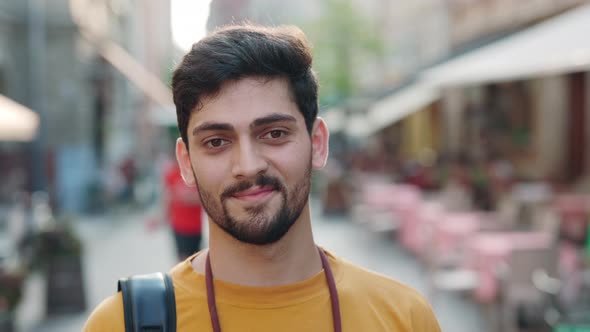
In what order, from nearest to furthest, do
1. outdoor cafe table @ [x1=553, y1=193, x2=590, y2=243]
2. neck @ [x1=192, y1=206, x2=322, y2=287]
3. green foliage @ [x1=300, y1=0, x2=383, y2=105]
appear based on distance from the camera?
neck @ [x1=192, y1=206, x2=322, y2=287] < outdoor cafe table @ [x1=553, y1=193, x2=590, y2=243] < green foliage @ [x1=300, y1=0, x2=383, y2=105]

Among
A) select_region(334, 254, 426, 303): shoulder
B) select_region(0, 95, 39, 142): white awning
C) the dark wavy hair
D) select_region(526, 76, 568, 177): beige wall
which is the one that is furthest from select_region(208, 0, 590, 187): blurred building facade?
select_region(0, 95, 39, 142): white awning

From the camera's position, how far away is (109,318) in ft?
5.79

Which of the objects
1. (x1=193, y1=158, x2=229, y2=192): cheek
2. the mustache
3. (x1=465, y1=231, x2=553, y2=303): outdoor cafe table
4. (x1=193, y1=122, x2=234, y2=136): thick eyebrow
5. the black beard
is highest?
(x1=193, y1=122, x2=234, y2=136): thick eyebrow

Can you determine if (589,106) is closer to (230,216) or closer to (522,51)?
(522,51)

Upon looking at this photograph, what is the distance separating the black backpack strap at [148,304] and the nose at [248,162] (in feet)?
1.01

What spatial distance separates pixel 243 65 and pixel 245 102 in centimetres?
9

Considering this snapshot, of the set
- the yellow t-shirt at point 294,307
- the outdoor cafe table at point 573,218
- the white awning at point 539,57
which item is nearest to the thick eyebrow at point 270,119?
the yellow t-shirt at point 294,307

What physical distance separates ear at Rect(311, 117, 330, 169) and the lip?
19 cm

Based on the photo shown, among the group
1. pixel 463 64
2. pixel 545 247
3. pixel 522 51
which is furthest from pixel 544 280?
pixel 463 64

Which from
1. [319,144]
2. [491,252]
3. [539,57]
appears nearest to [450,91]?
[539,57]

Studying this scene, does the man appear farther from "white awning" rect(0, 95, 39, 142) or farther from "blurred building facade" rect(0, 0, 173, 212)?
"blurred building facade" rect(0, 0, 173, 212)

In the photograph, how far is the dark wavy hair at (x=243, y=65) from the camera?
1803 millimetres

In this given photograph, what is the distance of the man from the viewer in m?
1.78

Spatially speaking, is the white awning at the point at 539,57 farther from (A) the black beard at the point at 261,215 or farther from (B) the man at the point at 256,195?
(A) the black beard at the point at 261,215
